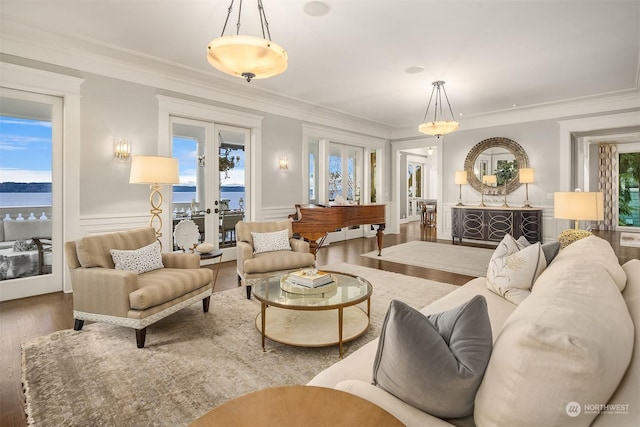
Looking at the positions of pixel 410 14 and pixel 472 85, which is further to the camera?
pixel 472 85

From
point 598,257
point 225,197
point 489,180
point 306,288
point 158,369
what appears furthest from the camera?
point 489,180

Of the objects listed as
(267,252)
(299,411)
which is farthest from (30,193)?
(299,411)

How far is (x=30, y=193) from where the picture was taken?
3.72 meters

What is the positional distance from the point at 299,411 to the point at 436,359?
1.32ft

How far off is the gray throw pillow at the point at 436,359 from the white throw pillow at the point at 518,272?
1.42m

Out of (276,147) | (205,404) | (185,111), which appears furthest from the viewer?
(276,147)

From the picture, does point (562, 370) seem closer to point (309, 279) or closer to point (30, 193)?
point (309, 279)

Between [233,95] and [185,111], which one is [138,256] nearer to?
[185,111]

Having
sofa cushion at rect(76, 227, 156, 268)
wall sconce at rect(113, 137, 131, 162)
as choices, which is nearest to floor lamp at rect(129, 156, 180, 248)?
wall sconce at rect(113, 137, 131, 162)

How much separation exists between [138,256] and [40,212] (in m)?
1.83

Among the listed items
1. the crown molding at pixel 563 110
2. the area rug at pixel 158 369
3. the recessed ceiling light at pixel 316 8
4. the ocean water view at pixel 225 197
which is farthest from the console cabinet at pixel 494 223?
the recessed ceiling light at pixel 316 8

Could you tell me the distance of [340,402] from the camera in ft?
3.10

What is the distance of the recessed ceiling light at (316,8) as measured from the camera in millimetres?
2941

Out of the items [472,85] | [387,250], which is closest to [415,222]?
[387,250]
